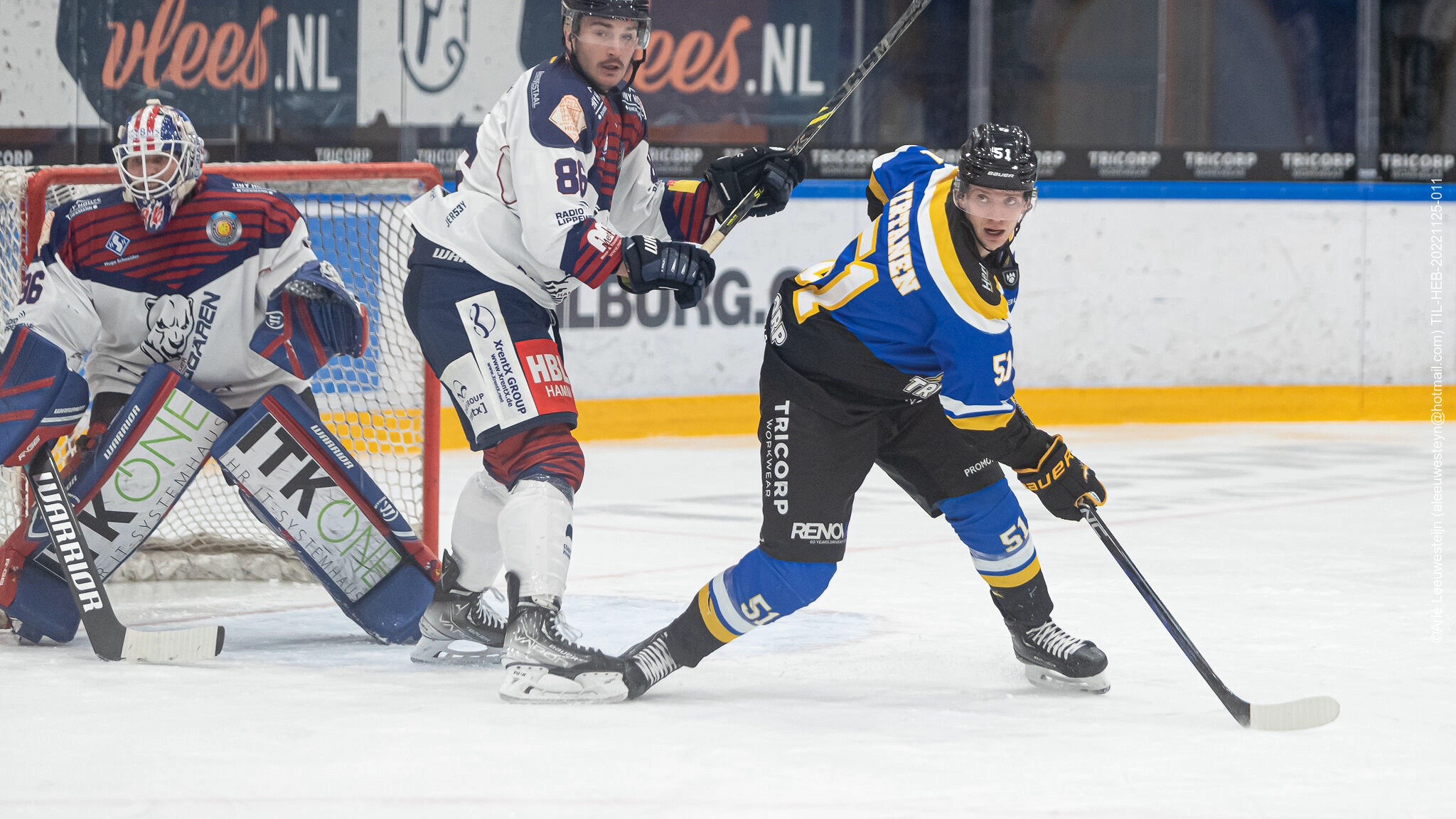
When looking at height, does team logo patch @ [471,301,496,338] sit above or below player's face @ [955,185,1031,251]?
below

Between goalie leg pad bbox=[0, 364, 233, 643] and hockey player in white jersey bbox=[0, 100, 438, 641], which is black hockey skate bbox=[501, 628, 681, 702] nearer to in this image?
hockey player in white jersey bbox=[0, 100, 438, 641]

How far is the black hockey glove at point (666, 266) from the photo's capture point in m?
2.80

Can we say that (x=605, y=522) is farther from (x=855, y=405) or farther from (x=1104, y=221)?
(x=1104, y=221)

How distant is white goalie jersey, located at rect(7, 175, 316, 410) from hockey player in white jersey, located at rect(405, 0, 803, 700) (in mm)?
487

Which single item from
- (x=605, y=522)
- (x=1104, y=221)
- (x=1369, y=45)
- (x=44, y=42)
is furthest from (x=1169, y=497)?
(x=44, y=42)

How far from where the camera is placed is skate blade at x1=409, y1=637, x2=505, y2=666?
3.20 meters

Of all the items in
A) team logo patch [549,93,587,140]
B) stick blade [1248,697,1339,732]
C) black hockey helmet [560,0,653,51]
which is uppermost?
black hockey helmet [560,0,653,51]

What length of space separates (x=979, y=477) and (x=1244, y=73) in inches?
214

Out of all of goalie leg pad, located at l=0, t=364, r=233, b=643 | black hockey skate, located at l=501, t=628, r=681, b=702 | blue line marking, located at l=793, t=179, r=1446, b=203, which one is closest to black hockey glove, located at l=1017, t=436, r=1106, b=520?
black hockey skate, located at l=501, t=628, r=681, b=702

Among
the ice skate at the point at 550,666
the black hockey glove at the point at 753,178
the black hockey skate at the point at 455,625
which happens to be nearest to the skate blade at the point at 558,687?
the ice skate at the point at 550,666

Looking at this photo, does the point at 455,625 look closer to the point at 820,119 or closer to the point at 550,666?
the point at 550,666

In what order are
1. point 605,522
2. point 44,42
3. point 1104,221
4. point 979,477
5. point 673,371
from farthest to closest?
point 1104,221 < point 673,371 < point 44,42 < point 605,522 < point 979,477

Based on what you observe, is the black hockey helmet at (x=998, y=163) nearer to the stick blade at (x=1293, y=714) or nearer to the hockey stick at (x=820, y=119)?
the hockey stick at (x=820, y=119)

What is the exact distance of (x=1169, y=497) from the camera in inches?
218
